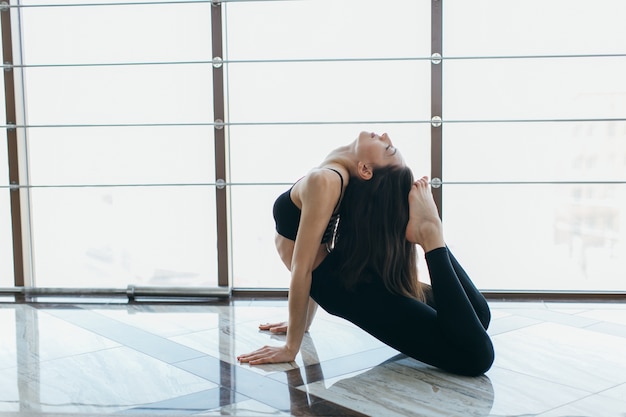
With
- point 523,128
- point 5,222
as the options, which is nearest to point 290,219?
point 523,128

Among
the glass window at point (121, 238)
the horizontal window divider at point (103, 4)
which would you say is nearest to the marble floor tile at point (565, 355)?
the glass window at point (121, 238)

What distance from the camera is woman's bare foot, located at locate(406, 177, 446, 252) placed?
2084 mm

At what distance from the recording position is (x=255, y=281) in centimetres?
338

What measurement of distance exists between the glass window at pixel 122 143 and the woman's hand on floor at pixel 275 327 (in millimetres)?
849

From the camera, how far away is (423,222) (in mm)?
2119

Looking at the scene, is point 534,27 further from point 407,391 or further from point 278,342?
point 407,391

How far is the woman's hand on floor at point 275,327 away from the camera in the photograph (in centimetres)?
256

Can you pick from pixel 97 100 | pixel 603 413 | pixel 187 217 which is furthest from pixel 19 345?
pixel 603 413

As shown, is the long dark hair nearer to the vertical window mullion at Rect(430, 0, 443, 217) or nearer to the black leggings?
the black leggings

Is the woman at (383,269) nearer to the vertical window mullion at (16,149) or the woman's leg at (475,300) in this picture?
the woman's leg at (475,300)

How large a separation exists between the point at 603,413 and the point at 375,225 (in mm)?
838

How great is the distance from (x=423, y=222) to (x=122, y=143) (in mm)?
1880

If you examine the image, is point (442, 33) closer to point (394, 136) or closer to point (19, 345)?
point (394, 136)

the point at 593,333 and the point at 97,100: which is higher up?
the point at 97,100
